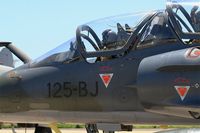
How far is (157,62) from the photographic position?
7.57m

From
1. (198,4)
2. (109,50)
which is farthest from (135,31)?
(198,4)

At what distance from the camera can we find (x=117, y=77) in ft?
26.2

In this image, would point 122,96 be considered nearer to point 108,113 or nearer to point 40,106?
point 108,113

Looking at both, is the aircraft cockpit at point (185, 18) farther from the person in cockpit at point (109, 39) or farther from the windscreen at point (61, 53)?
the windscreen at point (61, 53)

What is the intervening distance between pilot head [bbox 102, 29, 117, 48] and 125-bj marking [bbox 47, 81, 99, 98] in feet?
3.11

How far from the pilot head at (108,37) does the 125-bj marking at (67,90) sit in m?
0.95

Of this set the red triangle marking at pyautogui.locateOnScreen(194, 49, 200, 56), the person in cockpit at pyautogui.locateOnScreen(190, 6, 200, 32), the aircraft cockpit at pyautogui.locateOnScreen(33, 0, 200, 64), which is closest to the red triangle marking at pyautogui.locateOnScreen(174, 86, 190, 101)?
the red triangle marking at pyautogui.locateOnScreen(194, 49, 200, 56)

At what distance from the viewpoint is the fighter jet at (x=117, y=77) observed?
7410 mm

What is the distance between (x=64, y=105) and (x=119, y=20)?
1938 mm

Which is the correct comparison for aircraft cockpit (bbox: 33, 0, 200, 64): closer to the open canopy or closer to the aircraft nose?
the open canopy

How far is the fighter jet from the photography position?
7.41 metres

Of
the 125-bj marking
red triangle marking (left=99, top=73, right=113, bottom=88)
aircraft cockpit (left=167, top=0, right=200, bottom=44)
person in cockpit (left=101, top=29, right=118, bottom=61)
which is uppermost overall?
aircraft cockpit (left=167, top=0, right=200, bottom=44)

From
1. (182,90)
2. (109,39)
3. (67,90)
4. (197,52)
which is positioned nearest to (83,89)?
(67,90)

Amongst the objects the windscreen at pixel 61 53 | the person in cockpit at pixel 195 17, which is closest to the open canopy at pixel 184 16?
the person in cockpit at pixel 195 17
